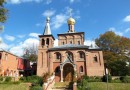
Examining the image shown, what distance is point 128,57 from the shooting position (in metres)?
49.1

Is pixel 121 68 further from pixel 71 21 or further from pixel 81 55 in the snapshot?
pixel 71 21

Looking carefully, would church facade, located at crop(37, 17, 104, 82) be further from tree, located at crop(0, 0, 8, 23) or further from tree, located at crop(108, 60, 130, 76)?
tree, located at crop(0, 0, 8, 23)

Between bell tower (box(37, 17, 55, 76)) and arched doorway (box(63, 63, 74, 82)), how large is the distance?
4415 millimetres

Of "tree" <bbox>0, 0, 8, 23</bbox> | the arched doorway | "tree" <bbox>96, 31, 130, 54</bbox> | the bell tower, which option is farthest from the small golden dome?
"tree" <bbox>0, 0, 8, 23</bbox>

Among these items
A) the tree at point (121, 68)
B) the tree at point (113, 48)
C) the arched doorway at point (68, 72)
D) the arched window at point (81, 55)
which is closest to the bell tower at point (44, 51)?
the arched doorway at point (68, 72)

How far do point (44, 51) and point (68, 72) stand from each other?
804 cm

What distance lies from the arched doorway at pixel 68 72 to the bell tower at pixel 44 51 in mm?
4415

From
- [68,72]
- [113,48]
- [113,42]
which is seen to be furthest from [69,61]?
[113,42]

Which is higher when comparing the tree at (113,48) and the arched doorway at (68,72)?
the tree at (113,48)

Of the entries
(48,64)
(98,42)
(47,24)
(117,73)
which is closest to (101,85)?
(48,64)

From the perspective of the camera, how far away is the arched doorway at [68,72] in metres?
35.8

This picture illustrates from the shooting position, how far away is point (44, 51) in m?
39.8

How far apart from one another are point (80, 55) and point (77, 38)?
9.41 metres

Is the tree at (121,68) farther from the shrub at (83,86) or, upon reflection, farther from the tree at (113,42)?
the shrub at (83,86)
